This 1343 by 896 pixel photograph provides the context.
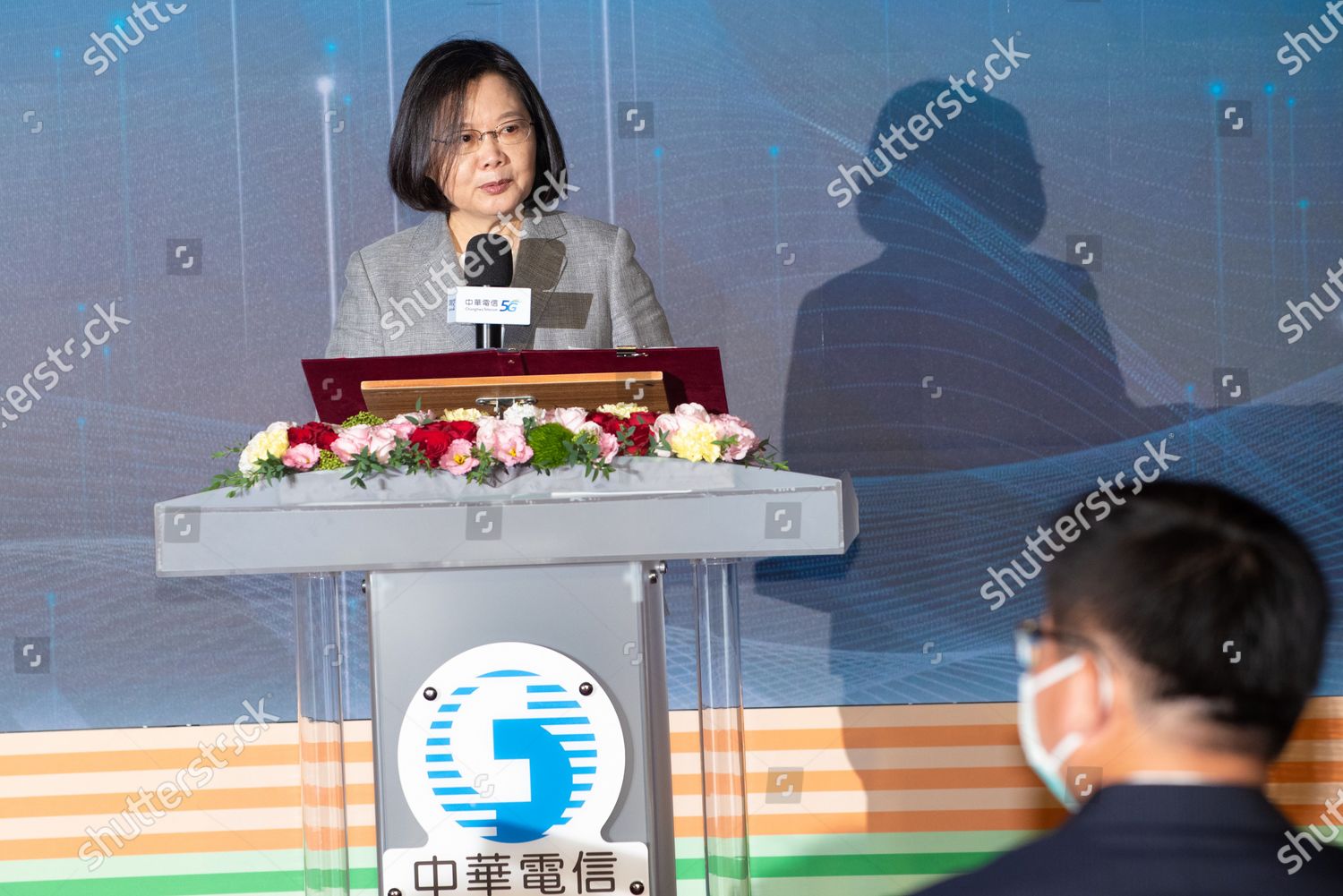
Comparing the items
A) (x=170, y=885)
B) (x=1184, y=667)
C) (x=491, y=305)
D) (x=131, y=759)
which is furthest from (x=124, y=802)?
(x=1184, y=667)

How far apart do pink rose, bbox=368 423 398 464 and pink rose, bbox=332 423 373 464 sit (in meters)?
0.01

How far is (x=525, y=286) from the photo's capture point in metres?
3.01

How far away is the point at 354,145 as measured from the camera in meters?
4.54

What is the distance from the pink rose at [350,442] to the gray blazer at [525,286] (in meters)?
0.61

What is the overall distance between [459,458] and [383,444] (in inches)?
5.4

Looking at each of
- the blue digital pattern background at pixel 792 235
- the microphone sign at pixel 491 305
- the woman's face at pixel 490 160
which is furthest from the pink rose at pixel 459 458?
the blue digital pattern background at pixel 792 235

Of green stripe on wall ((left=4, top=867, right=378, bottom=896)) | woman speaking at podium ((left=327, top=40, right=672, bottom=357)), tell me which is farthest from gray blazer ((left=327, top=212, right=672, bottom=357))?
green stripe on wall ((left=4, top=867, right=378, bottom=896))

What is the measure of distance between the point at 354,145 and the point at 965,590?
2460mm

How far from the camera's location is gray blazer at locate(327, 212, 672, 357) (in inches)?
118

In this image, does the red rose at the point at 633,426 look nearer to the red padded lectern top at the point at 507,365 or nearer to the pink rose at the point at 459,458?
the red padded lectern top at the point at 507,365

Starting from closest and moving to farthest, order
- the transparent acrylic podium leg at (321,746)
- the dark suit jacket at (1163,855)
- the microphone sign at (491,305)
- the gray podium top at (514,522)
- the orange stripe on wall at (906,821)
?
1. the dark suit jacket at (1163,855)
2. the gray podium top at (514,522)
3. the transparent acrylic podium leg at (321,746)
4. the microphone sign at (491,305)
5. the orange stripe on wall at (906,821)

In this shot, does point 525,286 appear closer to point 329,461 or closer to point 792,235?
point 329,461

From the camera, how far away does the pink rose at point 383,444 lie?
2350mm

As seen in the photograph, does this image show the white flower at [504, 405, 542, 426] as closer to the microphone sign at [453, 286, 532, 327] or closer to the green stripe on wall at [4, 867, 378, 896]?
the microphone sign at [453, 286, 532, 327]
